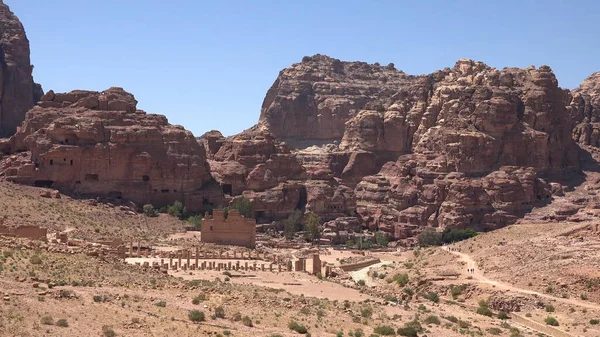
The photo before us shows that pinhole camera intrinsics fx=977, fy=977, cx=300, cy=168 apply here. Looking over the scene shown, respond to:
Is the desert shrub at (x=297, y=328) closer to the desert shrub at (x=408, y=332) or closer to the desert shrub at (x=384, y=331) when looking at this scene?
the desert shrub at (x=384, y=331)

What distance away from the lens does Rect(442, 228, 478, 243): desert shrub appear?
94594 millimetres

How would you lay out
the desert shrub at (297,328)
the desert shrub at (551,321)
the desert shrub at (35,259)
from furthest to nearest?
the desert shrub at (551,321) → the desert shrub at (35,259) → the desert shrub at (297,328)

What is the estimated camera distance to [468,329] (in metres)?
42.5

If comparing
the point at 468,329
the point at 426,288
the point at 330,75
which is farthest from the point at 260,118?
the point at 468,329

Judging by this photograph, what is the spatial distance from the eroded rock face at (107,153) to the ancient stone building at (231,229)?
14.2 metres

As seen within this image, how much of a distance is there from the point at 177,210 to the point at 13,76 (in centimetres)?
4384

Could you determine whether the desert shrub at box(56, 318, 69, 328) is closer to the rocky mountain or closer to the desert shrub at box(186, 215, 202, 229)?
the desert shrub at box(186, 215, 202, 229)

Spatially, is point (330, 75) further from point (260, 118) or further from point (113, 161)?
point (113, 161)

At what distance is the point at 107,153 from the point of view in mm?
90875

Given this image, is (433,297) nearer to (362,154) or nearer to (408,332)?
(408,332)

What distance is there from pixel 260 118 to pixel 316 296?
12028 centimetres

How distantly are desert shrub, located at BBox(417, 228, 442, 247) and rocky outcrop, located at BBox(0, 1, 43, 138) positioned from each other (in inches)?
2149

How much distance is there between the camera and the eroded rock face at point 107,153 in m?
89.6

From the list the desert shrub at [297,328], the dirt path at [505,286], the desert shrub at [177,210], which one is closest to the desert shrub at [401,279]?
the dirt path at [505,286]
